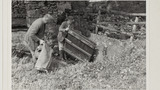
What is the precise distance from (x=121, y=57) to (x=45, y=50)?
0.67 meters

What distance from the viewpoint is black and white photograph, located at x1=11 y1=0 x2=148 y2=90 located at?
2.88m

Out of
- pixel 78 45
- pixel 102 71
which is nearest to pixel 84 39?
pixel 78 45


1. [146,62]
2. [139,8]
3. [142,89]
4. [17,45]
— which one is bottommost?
[142,89]

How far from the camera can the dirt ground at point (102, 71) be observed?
9.44 feet

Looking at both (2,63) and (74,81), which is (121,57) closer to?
(74,81)

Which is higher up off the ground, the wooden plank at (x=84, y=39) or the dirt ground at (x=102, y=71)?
the wooden plank at (x=84, y=39)

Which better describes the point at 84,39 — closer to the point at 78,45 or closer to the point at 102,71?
the point at 78,45

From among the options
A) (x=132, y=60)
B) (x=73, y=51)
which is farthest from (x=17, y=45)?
(x=132, y=60)

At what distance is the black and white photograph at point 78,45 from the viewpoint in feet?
9.43

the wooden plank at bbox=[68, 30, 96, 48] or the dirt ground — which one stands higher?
the wooden plank at bbox=[68, 30, 96, 48]

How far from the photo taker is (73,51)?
9.72 feet

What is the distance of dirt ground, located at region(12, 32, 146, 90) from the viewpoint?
2.88 m

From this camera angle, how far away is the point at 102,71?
9.68 ft

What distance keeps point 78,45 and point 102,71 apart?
0.31 meters
